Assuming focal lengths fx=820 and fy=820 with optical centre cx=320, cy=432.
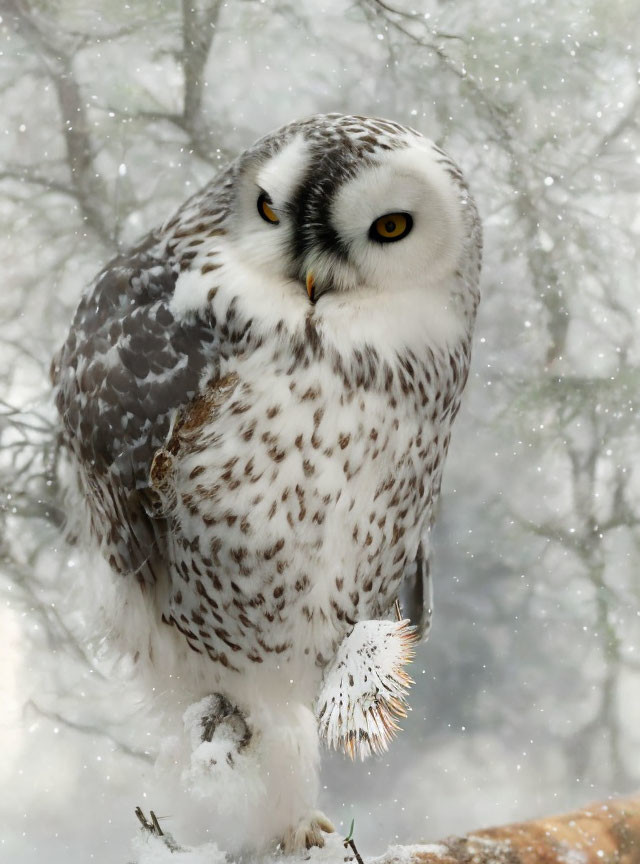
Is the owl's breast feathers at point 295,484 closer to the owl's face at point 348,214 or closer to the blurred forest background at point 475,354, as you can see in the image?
the owl's face at point 348,214

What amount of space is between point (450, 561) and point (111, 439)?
0.68 meters

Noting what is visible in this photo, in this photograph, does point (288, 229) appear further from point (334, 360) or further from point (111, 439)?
point (111, 439)

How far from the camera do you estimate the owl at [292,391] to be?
0.63 m

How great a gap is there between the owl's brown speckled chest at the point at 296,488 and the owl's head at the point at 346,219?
57 mm

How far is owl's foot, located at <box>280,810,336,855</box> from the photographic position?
35.2 inches

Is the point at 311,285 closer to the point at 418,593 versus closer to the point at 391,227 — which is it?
the point at 391,227

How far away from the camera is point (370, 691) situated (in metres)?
0.69

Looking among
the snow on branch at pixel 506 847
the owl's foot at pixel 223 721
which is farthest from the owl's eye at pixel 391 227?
the snow on branch at pixel 506 847

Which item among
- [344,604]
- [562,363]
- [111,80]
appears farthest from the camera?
[562,363]

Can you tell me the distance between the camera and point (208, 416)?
2.21 feet

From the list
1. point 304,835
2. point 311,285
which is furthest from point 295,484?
point 304,835

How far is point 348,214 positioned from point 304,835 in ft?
2.20

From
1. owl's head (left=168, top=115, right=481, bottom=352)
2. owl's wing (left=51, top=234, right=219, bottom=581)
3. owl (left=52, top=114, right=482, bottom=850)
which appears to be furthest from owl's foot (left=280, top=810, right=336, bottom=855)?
owl's head (left=168, top=115, right=481, bottom=352)

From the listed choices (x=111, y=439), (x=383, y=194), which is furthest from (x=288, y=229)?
(x=111, y=439)
